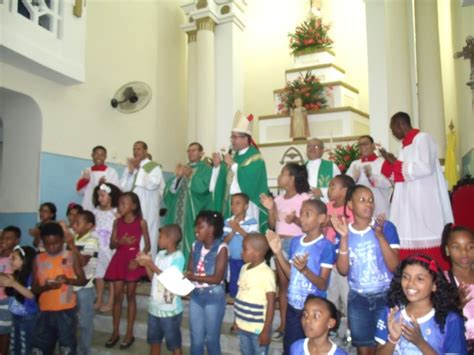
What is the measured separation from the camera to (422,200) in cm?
397

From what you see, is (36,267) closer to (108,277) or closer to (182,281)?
(108,277)

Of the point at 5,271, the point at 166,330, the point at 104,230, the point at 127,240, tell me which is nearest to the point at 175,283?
the point at 166,330

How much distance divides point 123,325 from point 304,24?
8.27 meters

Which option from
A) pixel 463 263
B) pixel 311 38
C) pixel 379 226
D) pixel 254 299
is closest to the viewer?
pixel 463 263

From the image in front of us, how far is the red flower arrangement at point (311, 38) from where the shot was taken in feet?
33.1

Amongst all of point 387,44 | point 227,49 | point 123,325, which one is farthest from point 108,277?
point 227,49

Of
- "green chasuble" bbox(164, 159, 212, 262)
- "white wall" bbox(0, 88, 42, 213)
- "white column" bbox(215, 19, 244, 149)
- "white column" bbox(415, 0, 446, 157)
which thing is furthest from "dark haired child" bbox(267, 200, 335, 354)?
"white column" bbox(215, 19, 244, 149)

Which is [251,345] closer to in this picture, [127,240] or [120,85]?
[127,240]

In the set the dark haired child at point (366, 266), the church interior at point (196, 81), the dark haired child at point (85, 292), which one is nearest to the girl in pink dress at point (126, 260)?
the dark haired child at point (85, 292)

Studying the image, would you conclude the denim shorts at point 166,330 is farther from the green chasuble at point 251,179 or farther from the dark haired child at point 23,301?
the green chasuble at point 251,179

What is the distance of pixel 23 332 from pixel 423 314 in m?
3.24

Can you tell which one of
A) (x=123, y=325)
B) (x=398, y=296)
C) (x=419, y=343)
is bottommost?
(x=123, y=325)

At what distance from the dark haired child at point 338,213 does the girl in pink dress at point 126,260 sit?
174 centimetres

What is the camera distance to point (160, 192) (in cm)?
605
